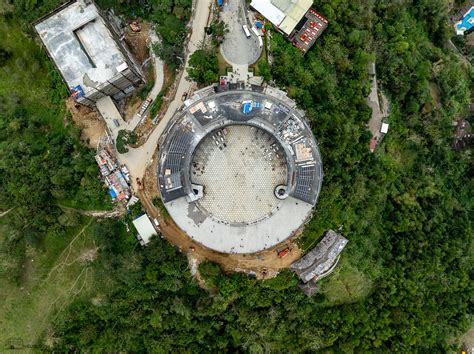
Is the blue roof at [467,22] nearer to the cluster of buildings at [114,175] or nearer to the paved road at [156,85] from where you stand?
the paved road at [156,85]

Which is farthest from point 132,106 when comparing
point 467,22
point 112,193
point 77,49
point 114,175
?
point 467,22

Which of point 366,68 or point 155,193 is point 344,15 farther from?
point 155,193

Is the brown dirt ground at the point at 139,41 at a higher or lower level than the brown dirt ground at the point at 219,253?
higher

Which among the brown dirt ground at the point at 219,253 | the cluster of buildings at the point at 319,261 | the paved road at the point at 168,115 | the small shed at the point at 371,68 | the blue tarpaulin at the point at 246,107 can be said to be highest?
the paved road at the point at 168,115

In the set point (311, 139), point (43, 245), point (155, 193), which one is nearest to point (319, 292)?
point (311, 139)

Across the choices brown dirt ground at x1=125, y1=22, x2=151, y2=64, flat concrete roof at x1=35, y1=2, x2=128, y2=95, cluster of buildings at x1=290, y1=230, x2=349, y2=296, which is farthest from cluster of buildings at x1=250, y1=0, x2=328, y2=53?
cluster of buildings at x1=290, y1=230, x2=349, y2=296

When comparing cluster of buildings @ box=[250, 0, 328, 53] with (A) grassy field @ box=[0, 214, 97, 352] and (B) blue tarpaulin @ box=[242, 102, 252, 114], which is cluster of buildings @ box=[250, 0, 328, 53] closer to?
(B) blue tarpaulin @ box=[242, 102, 252, 114]

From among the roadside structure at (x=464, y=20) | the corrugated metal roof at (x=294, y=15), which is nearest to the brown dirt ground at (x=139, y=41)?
the corrugated metal roof at (x=294, y=15)

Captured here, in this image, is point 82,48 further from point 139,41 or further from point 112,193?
point 112,193

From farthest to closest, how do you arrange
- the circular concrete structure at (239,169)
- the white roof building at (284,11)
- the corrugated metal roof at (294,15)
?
1. the corrugated metal roof at (294,15)
2. the white roof building at (284,11)
3. the circular concrete structure at (239,169)
